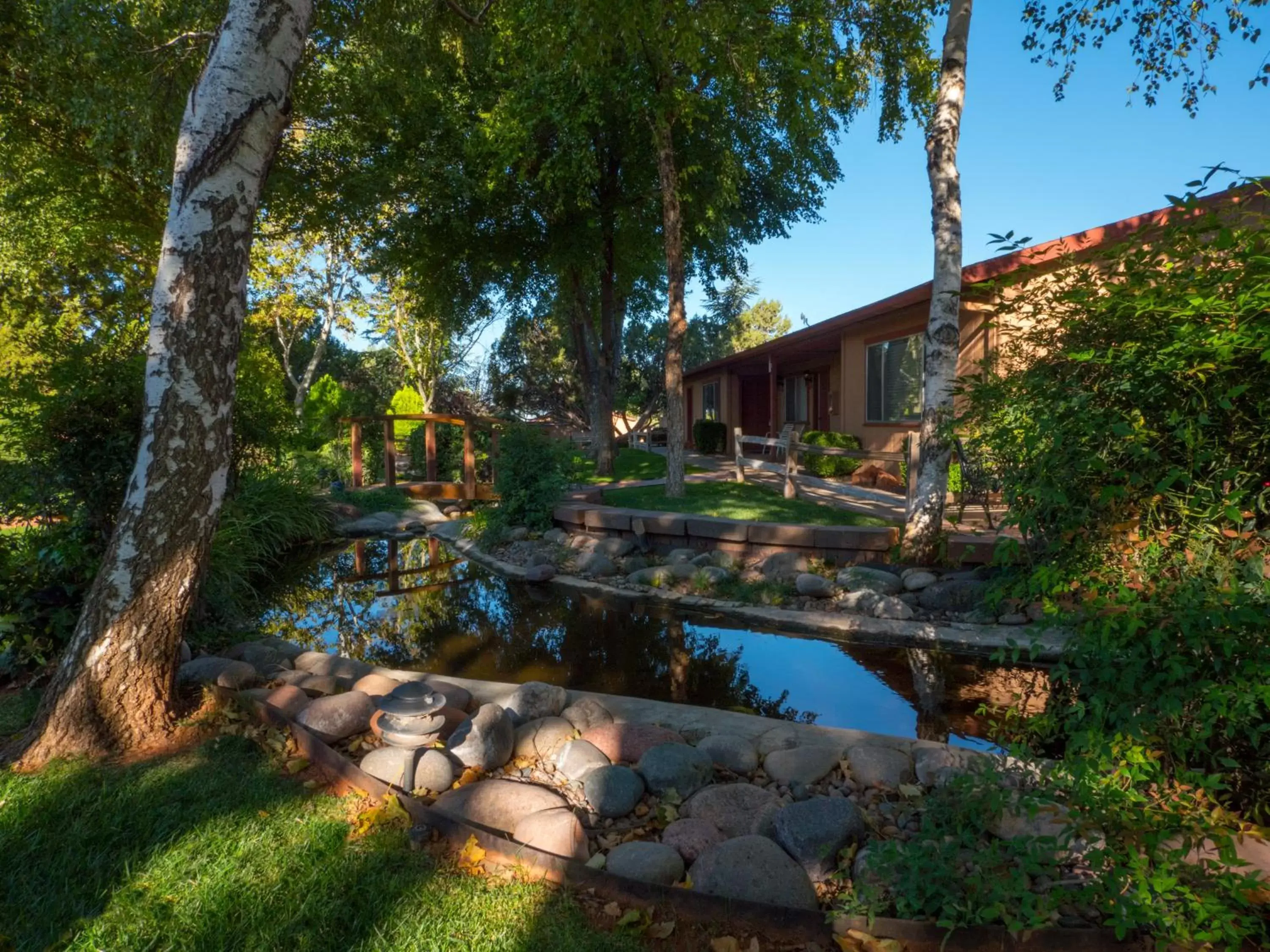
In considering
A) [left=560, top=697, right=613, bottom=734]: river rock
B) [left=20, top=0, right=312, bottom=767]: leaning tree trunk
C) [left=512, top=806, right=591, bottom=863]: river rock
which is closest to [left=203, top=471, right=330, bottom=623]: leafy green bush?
[left=20, top=0, right=312, bottom=767]: leaning tree trunk

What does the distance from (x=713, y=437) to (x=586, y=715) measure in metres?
17.2

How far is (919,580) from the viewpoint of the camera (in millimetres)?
6160

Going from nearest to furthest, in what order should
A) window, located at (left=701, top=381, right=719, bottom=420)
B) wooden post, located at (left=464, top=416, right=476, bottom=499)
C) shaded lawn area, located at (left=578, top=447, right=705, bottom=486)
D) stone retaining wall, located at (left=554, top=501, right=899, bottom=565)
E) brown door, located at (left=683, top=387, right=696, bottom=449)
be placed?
stone retaining wall, located at (left=554, top=501, right=899, bottom=565) → wooden post, located at (left=464, top=416, right=476, bottom=499) → shaded lawn area, located at (left=578, top=447, right=705, bottom=486) → window, located at (left=701, top=381, right=719, bottom=420) → brown door, located at (left=683, top=387, right=696, bottom=449)

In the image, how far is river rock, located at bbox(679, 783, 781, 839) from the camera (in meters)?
2.52

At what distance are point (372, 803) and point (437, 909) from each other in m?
0.68

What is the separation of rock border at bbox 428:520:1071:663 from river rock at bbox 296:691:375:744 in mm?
3585

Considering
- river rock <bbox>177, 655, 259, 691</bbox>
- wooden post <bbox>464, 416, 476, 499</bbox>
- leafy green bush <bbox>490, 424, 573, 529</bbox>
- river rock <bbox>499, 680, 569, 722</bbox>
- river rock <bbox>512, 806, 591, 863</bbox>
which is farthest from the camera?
wooden post <bbox>464, 416, 476, 499</bbox>

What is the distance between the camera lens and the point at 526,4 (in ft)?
23.5

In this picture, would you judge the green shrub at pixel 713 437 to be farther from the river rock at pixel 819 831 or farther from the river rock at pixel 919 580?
the river rock at pixel 819 831

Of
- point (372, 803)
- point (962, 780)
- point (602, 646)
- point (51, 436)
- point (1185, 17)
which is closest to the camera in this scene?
point (962, 780)

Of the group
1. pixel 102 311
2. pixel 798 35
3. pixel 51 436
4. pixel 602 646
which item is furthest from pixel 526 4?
pixel 102 311

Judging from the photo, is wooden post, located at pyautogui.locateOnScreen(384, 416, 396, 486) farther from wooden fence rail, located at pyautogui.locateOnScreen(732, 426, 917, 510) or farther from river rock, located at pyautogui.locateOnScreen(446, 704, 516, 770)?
river rock, located at pyautogui.locateOnScreen(446, 704, 516, 770)

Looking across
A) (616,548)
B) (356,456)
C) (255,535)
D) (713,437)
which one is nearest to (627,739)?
(616,548)

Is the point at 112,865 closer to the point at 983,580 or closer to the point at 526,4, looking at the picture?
the point at 983,580
